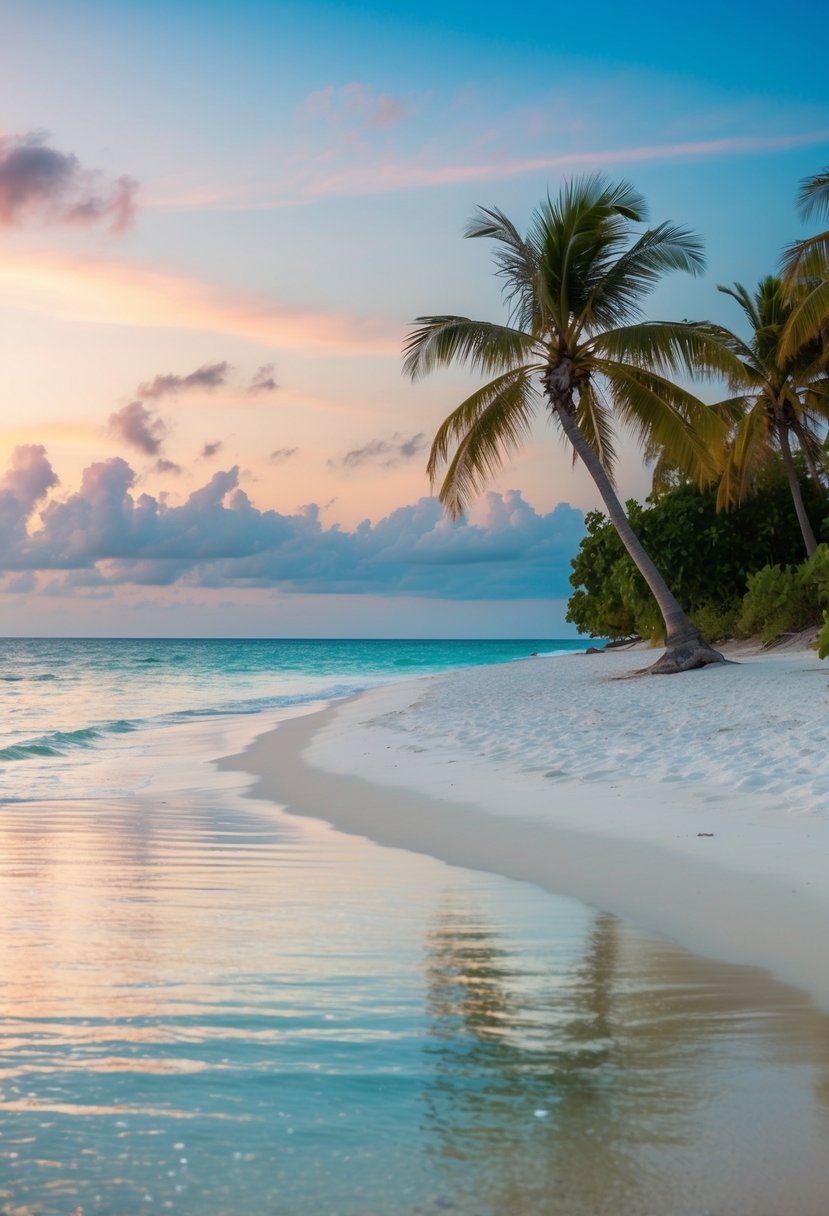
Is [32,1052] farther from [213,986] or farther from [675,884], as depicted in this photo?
[675,884]

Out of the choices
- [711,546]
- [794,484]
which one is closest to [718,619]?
[711,546]

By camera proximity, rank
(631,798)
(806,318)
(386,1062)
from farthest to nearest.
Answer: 1. (806,318)
2. (631,798)
3. (386,1062)

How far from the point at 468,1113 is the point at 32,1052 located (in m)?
1.24

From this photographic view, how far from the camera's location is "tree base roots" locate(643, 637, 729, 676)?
19.8 meters

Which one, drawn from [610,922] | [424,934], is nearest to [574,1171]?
[424,934]

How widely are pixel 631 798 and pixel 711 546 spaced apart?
75.7 ft

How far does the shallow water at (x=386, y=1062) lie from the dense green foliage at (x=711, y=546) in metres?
24.9

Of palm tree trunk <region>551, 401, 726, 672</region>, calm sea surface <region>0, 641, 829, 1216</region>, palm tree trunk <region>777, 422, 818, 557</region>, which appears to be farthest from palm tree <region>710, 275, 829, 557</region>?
calm sea surface <region>0, 641, 829, 1216</region>

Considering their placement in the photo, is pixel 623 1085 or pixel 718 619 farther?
pixel 718 619

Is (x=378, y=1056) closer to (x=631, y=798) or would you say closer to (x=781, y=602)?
(x=631, y=798)

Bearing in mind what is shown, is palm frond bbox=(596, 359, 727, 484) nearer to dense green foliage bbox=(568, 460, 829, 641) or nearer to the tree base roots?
the tree base roots

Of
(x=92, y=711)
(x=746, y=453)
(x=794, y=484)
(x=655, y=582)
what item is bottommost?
(x=92, y=711)

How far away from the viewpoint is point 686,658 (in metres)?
19.9

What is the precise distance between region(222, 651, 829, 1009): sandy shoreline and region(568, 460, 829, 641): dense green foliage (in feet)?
45.5
